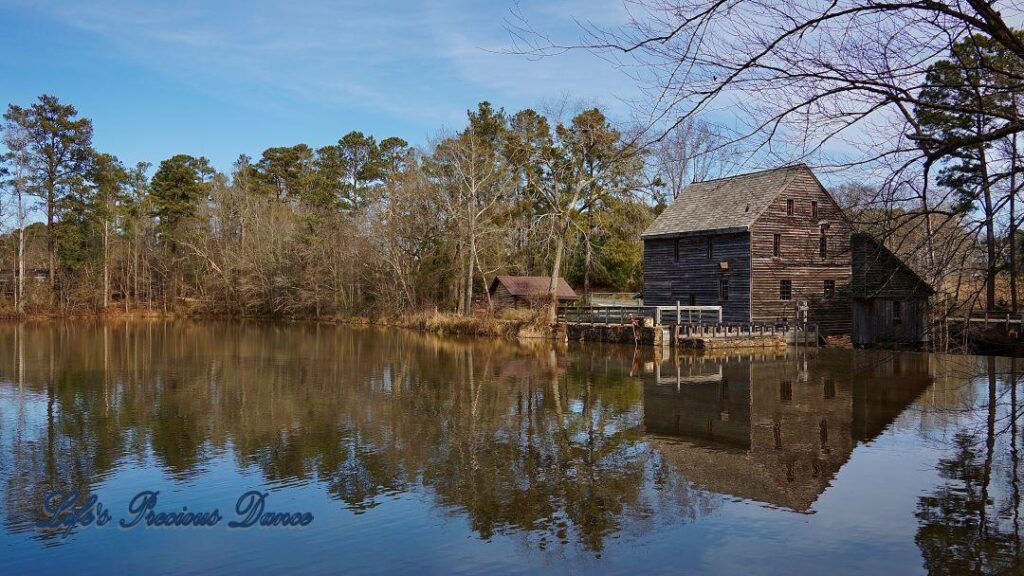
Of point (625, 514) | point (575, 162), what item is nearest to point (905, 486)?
point (625, 514)

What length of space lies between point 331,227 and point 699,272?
1282 inches

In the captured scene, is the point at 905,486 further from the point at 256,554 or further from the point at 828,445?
the point at 256,554

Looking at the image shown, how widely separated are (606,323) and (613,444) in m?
23.9

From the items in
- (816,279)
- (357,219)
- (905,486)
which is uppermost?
(357,219)

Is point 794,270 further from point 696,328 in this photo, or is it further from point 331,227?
point 331,227

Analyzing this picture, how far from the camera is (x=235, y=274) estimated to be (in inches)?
2426

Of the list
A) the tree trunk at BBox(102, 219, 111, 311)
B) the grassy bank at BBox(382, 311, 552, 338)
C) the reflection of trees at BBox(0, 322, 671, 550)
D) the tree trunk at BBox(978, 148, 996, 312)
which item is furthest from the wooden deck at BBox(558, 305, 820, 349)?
the tree trunk at BBox(102, 219, 111, 311)

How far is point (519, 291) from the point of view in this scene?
4750cm

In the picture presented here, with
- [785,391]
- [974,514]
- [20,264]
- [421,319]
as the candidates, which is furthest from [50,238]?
[974,514]

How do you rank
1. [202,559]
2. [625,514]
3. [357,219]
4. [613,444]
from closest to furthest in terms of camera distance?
[202,559]
[625,514]
[613,444]
[357,219]

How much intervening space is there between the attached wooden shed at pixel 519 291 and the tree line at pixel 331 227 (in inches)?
39.0

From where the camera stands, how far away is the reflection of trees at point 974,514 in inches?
309

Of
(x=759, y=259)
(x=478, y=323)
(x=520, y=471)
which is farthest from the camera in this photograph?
(x=478, y=323)

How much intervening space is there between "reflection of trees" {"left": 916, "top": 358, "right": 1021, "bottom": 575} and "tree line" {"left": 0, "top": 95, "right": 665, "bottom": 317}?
2680cm
